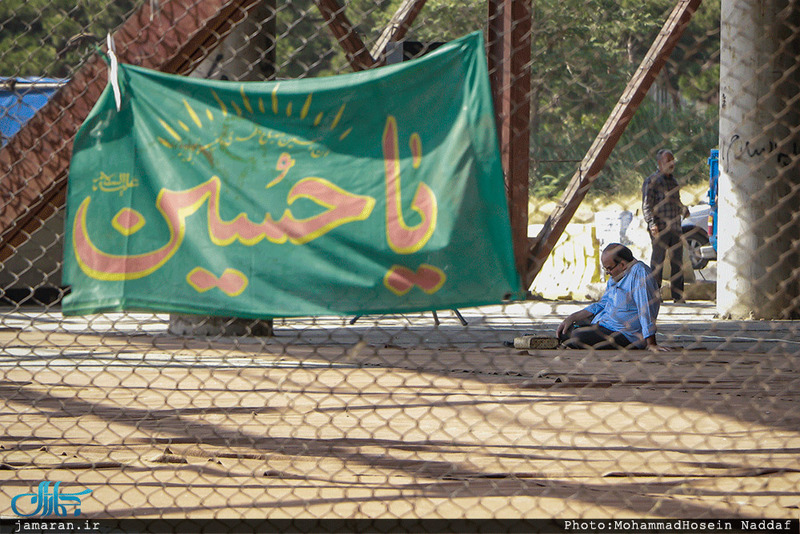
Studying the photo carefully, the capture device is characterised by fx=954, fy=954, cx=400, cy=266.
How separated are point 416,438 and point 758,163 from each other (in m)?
7.42

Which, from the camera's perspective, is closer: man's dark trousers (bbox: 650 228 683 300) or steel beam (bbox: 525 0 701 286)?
steel beam (bbox: 525 0 701 286)

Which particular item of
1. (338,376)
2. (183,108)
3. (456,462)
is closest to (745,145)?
(338,376)

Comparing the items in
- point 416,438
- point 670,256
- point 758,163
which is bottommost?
point 670,256

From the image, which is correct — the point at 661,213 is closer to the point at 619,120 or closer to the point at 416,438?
the point at 619,120

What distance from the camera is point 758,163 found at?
35.8 feet

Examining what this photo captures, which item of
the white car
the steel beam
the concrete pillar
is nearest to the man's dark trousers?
the concrete pillar

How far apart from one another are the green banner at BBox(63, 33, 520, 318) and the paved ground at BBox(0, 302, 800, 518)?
0.51 m

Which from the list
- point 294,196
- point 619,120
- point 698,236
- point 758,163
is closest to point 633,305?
point 619,120

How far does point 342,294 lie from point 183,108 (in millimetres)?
1037

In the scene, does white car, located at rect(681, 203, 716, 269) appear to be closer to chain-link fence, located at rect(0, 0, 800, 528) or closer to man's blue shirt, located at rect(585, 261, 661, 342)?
chain-link fence, located at rect(0, 0, 800, 528)

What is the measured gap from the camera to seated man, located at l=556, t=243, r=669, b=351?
26.0ft

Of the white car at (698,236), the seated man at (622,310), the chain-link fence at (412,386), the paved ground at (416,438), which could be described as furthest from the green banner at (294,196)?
the white car at (698,236)

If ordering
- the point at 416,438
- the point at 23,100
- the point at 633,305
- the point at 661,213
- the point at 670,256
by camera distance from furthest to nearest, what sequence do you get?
the point at 661,213
the point at 23,100
the point at 670,256
the point at 633,305
the point at 416,438

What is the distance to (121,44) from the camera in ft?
13.8
